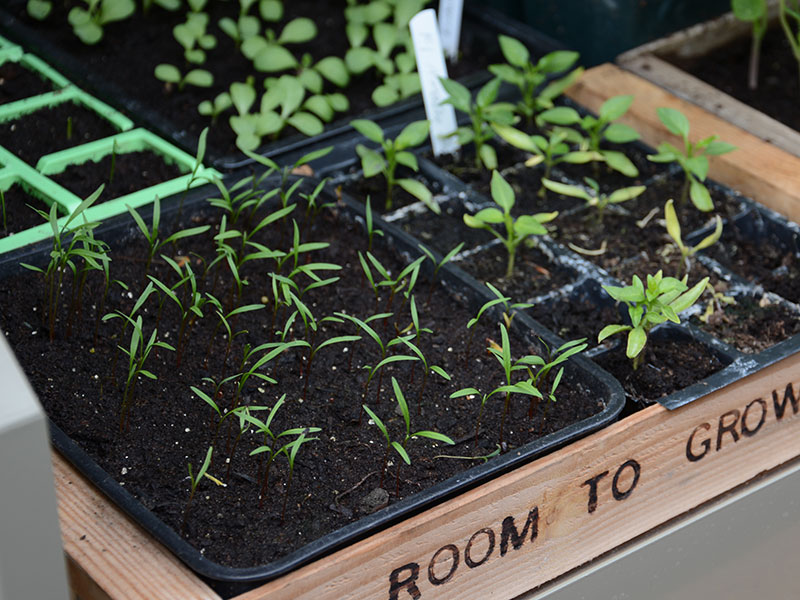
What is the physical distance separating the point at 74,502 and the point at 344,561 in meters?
0.27

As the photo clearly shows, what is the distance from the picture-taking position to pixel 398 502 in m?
1.03

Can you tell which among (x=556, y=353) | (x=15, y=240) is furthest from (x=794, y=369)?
(x=15, y=240)

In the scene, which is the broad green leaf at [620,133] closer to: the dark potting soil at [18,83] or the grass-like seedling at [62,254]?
the grass-like seedling at [62,254]

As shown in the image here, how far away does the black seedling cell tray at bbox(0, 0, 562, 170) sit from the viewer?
1623mm

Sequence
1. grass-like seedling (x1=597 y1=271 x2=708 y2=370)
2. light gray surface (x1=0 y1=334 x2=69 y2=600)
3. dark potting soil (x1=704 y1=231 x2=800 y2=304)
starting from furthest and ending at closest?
1. dark potting soil (x1=704 y1=231 x2=800 y2=304)
2. grass-like seedling (x1=597 y1=271 x2=708 y2=370)
3. light gray surface (x1=0 y1=334 x2=69 y2=600)

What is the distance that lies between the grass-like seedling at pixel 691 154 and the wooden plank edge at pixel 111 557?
0.91 metres

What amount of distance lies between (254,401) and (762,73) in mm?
1242

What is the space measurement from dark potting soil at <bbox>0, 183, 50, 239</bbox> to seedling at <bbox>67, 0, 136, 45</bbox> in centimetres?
45

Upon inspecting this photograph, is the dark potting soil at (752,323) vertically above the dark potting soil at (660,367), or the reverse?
the dark potting soil at (660,367)

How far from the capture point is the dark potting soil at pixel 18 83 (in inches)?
67.8

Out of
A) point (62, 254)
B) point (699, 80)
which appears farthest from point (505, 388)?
point (699, 80)

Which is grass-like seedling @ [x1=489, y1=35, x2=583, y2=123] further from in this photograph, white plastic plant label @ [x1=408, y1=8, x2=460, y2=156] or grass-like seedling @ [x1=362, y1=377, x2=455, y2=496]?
grass-like seedling @ [x1=362, y1=377, x2=455, y2=496]

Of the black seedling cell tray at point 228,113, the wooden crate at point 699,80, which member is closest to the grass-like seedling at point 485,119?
the black seedling cell tray at point 228,113

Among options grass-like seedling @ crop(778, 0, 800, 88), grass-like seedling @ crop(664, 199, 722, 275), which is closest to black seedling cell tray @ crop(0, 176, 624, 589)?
grass-like seedling @ crop(664, 199, 722, 275)
